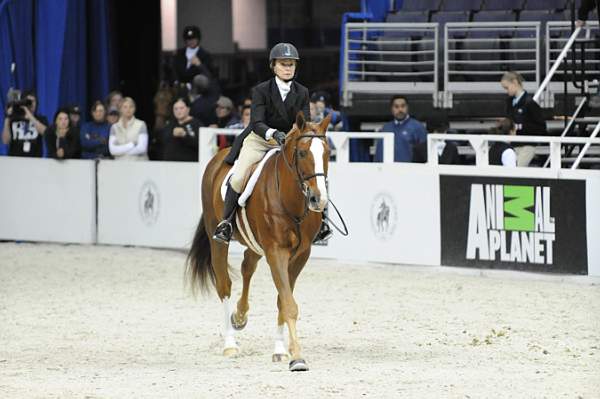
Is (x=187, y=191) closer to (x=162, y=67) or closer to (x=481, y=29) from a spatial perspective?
(x=481, y=29)

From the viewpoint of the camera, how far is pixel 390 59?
69.1 ft

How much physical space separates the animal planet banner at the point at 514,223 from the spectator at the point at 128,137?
15.4 ft

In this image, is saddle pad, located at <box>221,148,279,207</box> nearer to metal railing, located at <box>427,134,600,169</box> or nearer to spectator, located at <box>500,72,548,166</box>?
metal railing, located at <box>427,134,600,169</box>

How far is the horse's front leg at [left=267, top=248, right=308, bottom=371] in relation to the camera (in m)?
10.3

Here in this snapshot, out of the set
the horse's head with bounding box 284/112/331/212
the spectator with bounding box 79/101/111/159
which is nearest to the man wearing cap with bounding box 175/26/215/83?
the spectator with bounding box 79/101/111/159

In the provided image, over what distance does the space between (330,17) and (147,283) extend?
10526mm

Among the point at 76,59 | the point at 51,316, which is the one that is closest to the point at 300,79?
the point at 76,59

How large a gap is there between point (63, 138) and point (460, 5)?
6.50m

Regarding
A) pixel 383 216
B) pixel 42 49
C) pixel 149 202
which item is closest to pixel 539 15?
pixel 383 216

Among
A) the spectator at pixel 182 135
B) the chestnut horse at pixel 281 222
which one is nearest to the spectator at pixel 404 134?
the spectator at pixel 182 135

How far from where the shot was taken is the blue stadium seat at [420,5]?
71.9 feet

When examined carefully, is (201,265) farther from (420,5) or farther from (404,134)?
(420,5)

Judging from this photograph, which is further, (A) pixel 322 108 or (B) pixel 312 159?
(A) pixel 322 108

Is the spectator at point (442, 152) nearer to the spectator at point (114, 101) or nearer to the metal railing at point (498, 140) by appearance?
the metal railing at point (498, 140)
